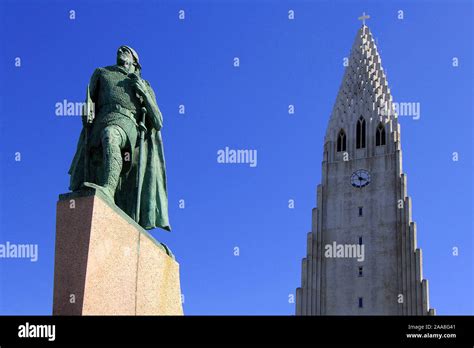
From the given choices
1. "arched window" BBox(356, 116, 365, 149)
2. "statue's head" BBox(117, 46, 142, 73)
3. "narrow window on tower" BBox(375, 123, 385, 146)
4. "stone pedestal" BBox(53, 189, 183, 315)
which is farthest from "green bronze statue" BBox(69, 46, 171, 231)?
"arched window" BBox(356, 116, 365, 149)

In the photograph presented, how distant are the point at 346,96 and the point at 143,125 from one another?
73.9 meters

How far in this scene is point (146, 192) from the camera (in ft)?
49.3

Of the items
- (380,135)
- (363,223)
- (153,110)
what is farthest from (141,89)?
(380,135)

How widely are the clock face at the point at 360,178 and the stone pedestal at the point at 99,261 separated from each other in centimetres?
6751

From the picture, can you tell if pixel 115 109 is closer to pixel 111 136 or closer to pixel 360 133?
pixel 111 136

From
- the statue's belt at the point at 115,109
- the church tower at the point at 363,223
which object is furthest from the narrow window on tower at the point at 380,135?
the statue's belt at the point at 115,109

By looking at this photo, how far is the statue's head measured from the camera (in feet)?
50.1

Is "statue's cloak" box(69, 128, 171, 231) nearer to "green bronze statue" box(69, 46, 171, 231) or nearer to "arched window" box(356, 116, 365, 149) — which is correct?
"green bronze statue" box(69, 46, 171, 231)

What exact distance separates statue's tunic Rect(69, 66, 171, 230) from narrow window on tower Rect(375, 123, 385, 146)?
6915cm

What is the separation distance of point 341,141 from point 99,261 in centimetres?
7313

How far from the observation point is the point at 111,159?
45.7 feet

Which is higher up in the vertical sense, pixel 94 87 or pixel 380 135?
pixel 380 135

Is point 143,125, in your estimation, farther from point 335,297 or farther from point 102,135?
point 335,297

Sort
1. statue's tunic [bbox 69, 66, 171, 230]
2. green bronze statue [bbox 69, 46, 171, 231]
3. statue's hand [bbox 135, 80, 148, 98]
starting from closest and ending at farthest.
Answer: green bronze statue [bbox 69, 46, 171, 231] < statue's tunic [bbox 69, 66, 171, 230] < statue's hand [bbox 135, 80, 148, 98]
